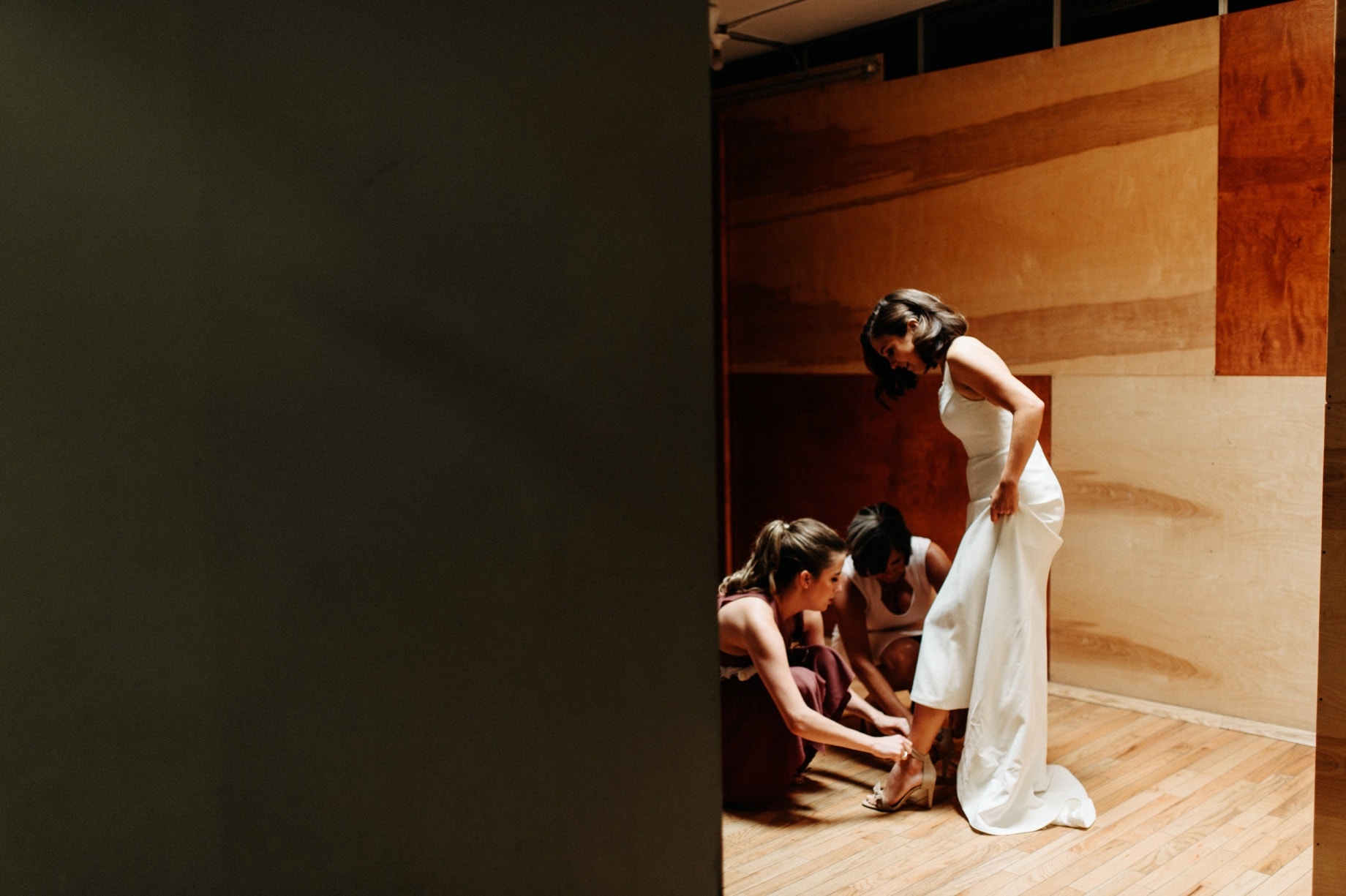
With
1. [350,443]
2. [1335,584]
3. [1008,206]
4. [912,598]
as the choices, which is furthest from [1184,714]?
[350,443]

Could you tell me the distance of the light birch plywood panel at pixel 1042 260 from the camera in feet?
12.2

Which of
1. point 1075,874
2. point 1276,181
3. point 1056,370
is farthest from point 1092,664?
point 1276,181

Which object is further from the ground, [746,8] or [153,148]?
[746,8]

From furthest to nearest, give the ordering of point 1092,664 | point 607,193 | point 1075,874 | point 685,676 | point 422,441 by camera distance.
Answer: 1. point 1092,664
2. point 1075,874
3. point 685,676
4. point 607,193
5. point 422,441

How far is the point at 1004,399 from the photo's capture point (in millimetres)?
2924

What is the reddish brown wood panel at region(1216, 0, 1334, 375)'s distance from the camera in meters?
3.42

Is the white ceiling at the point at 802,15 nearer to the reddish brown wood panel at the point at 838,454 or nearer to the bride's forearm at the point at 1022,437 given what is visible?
the reddish brown wood panel at the point at 838,454

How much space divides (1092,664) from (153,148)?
3904 mm

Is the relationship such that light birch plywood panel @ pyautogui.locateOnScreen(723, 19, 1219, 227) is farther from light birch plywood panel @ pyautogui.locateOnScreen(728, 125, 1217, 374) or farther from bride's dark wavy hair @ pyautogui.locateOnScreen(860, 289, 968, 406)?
bride's dark wavy hair @ pyautogui.locateOnScreen(860, 289, 968, 406)

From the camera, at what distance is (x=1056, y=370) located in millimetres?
4074

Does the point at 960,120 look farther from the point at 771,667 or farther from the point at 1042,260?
the point at 771,667

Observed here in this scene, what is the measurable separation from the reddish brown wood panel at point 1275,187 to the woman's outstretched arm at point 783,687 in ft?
6.06

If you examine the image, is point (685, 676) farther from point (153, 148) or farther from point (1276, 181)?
point (1276, 181)

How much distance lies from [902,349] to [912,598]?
949 mm
